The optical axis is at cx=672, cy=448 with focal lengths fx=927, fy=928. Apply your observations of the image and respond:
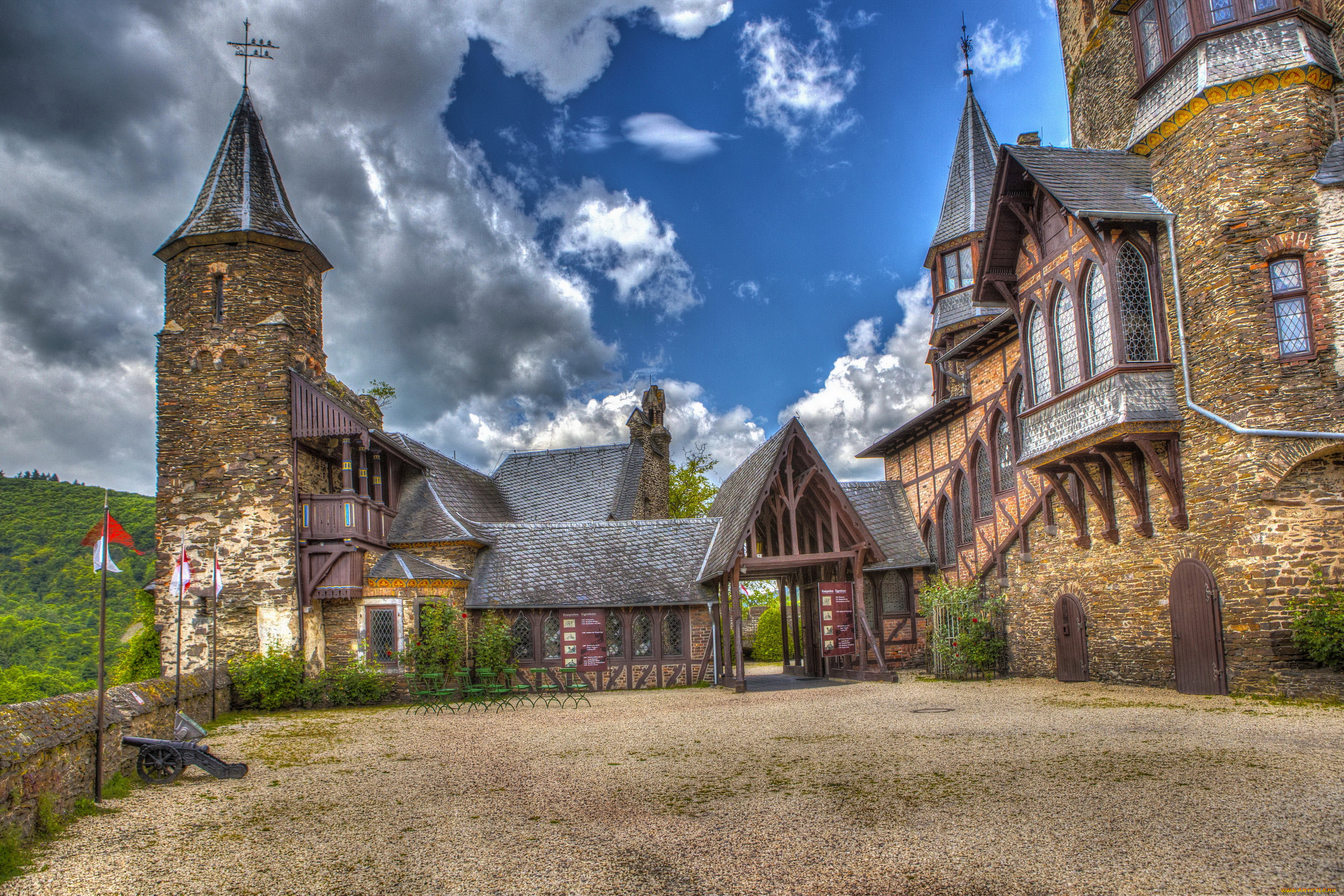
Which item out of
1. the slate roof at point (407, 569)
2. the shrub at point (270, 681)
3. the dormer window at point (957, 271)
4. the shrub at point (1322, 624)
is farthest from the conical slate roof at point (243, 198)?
the shrub at point (1322, 624)

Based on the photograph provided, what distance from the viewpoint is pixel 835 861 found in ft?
19.5

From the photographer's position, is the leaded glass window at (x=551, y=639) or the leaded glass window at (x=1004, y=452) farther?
the leaded glass window at (x=551, y=639)

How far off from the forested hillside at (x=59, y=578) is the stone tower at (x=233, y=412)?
8.14m

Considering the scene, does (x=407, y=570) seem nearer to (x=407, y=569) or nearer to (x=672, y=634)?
(x=407, y=569)

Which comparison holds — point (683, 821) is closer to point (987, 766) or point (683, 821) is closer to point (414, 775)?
point (987, 766)

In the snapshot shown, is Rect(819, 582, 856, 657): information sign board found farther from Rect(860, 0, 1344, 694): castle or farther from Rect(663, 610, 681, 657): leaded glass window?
Rect(860, 0, 1344, 694): castle

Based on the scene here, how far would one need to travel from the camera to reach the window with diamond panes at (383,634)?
20453 millimetres

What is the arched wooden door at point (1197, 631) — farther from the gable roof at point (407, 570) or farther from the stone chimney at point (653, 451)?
the stone chimney at point (653, 451)

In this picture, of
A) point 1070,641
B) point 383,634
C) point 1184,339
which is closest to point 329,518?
point 383,634

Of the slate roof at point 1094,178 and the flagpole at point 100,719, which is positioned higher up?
the slate roof at point 1094,178

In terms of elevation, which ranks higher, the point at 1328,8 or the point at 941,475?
the point at 1328,8

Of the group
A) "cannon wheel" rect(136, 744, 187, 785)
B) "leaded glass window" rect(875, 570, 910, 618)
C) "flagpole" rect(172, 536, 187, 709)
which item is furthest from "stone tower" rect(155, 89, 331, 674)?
"leaded glass window" rect(875, 570, 910, 618)

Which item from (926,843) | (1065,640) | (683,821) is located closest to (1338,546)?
(1065,640)

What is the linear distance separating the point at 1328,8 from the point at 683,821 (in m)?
15.7
